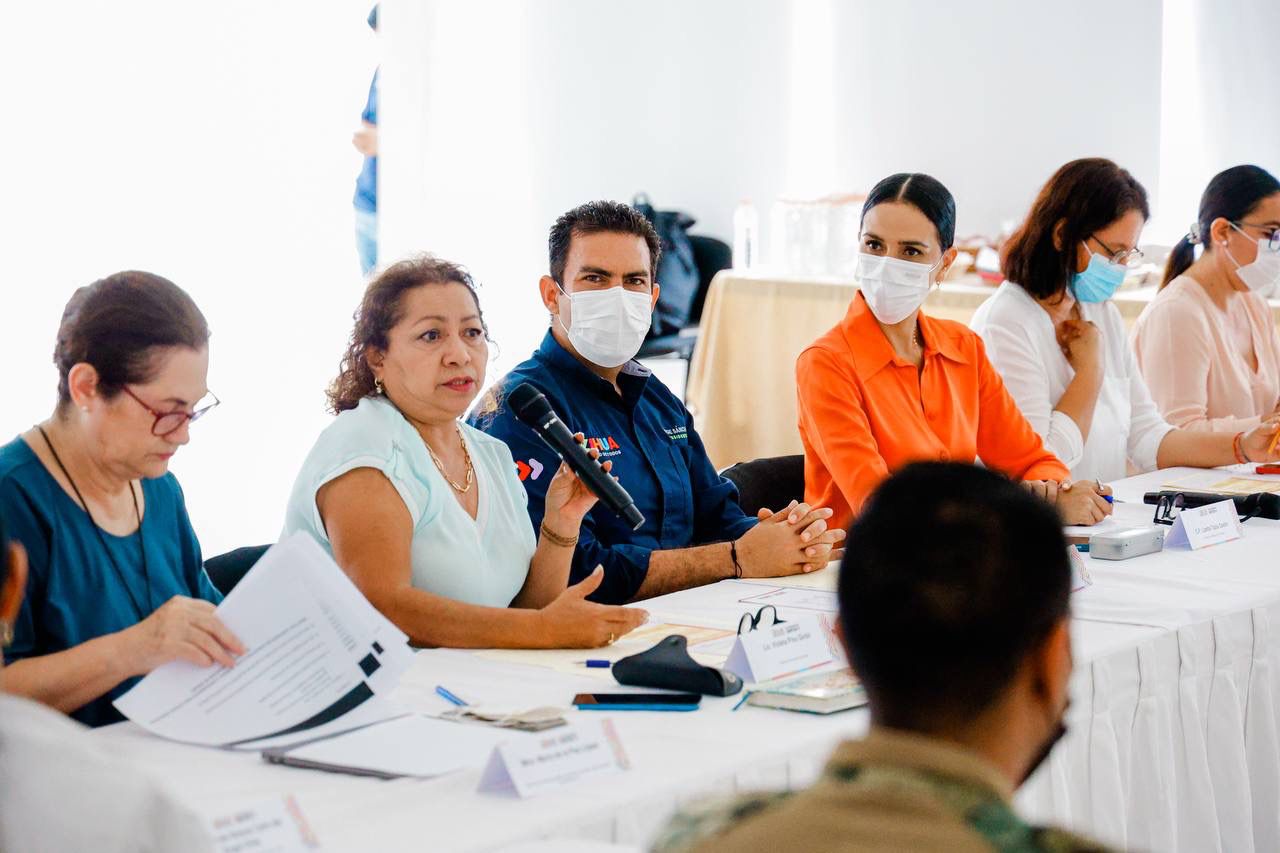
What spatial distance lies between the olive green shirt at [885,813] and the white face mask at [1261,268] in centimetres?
344

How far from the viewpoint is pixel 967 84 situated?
6.62 meters

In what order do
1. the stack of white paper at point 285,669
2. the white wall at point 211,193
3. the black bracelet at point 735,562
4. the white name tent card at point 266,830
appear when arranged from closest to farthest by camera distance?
the white name tent card at point 266,830
the stack of white paper at point 285,669
the black bracelet at point 735,562
the white wall at point 211,193

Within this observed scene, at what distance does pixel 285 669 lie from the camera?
5.49ft

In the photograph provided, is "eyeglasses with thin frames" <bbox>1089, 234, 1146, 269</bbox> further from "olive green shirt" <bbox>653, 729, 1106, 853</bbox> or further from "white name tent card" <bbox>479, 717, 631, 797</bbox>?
"olive green shirt" <bbox>653, 729, 1106, 853</bbox>

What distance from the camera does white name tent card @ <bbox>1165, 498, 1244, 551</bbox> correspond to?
8.73 ft

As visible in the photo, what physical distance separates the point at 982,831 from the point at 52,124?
176 inches

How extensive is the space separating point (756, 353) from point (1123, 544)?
9.97ft

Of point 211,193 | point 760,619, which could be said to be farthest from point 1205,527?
point 211,193

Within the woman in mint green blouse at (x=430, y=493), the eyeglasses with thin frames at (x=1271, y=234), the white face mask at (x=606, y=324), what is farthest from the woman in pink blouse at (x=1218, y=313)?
the woman in mint green blouse at (x=430, y=493)

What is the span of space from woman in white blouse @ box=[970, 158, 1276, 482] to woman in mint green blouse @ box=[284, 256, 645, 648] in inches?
59.3

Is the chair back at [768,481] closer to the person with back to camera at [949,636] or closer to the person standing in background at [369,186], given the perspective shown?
the person with back to camera at [949,636]

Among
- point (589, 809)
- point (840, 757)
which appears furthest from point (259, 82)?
point (840, 757)

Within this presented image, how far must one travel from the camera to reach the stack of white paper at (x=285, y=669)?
163cm

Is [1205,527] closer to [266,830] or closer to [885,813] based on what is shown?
[266,830]
